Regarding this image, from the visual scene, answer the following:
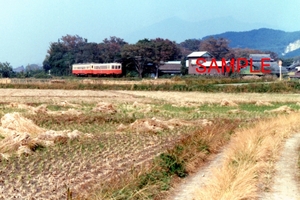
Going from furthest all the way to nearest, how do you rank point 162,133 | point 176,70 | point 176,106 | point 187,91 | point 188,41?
point 188,41 → point 176,70 → point 187,91 → point 176,106 → point 162,133

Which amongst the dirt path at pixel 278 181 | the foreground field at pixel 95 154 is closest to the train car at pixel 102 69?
the foreground field at pixel 95 154

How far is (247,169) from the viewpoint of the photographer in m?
9.38

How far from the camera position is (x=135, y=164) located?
1109cm

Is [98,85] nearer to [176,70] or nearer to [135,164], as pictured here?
[135,164]

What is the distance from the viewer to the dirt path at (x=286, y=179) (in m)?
8.55

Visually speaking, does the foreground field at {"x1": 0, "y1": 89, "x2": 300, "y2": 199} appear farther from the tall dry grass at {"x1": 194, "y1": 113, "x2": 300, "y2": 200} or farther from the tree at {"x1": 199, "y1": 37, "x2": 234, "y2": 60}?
the tree at {"x1": 199, "y1": 37, "x2": 234, "y2": 60}

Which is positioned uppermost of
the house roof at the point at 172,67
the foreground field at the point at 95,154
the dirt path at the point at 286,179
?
the house roof at the point at 172,67

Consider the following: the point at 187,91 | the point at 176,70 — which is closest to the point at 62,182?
the point at 187,91

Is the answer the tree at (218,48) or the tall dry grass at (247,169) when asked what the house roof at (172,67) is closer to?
the tree at (218,48)

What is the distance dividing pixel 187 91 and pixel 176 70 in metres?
45.1

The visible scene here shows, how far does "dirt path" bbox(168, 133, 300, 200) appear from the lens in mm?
8578

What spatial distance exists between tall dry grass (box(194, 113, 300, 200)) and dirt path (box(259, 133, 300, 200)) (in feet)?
0.49

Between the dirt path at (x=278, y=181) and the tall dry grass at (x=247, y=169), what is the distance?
16 centimetres

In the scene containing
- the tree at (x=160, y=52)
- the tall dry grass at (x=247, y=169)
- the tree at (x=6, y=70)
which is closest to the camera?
the tall dry grass at (x=247, y=169)
